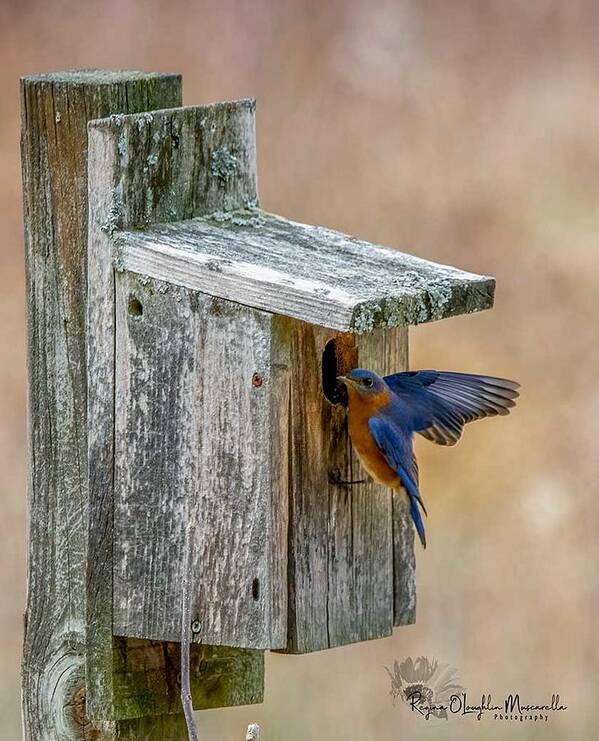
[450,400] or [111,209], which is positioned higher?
[111,209]

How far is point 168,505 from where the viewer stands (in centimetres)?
354

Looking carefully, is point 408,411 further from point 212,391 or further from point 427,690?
point 427,690

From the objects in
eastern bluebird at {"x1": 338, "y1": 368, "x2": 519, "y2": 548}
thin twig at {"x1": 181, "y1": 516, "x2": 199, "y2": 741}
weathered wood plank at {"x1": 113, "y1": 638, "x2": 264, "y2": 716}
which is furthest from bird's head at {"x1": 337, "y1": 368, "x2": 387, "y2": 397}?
weathered wood plank at {"x1": 113, "y1": 638, "x2": 264, "y2": 716}

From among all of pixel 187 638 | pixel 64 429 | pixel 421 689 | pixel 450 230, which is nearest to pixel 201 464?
pixel 64 429

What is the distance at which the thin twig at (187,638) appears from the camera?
3000 mm

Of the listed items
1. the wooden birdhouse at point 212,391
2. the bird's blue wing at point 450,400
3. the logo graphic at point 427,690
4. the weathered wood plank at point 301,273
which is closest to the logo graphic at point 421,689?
Answer: the logo graphic at point 427,690

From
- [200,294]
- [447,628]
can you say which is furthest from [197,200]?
[447,628]

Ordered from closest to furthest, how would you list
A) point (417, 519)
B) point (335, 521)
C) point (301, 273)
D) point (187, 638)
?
point (187, 638) → point (301, 273) → point (417, 519) → point (335, 521)

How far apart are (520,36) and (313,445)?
5.01 meters

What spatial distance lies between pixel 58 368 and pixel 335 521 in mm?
707

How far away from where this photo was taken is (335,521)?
3697 millimetres

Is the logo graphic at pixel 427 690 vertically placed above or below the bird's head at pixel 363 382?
below

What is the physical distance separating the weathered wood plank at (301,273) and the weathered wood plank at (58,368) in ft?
0.63

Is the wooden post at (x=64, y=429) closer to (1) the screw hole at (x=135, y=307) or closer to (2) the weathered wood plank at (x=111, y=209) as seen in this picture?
(2) the weathered wood plank at (x=111, y=209)
